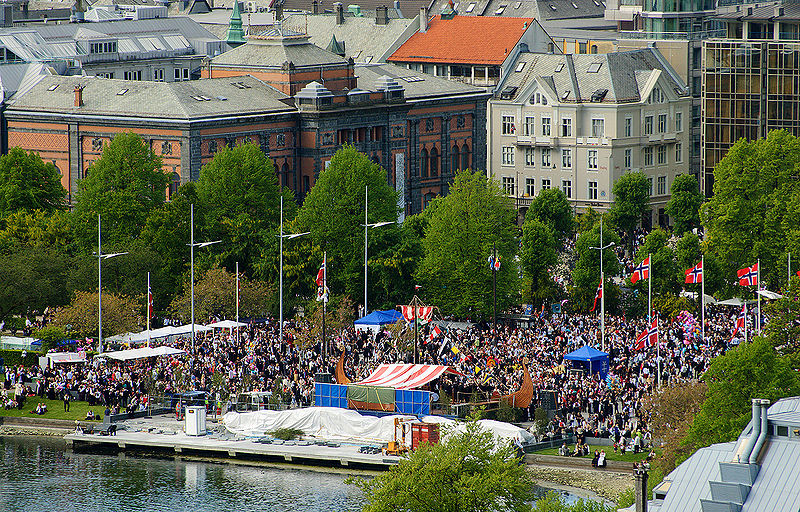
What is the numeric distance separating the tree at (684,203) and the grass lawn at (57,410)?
62829 millimetres

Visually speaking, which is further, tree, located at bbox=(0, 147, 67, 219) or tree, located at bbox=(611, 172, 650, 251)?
tree, located at bbox=(611, 172, 650, 251)

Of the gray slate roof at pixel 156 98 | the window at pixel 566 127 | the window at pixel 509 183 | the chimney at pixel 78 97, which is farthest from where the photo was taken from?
the window at pixel 509 183

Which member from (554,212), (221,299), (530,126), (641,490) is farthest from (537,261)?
(641,490)

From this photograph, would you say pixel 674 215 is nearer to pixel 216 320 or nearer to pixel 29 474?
pixel 216 320

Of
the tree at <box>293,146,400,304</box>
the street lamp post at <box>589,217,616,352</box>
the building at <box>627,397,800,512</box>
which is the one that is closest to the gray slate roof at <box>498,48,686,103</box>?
the tree at <box>293,146,400,304</box>

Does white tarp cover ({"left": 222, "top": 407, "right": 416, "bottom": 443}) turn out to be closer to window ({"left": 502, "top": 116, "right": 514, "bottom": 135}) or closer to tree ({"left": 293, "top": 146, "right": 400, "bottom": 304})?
tree ({"left": 293, "top": 146, "right": 400, "bottom": 304})

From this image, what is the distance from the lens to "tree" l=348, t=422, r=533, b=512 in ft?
252

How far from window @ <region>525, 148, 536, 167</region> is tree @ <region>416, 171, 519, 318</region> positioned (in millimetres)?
47876

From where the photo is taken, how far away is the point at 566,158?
191500 millimetres

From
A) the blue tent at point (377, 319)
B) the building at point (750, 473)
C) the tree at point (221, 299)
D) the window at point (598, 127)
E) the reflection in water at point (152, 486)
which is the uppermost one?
the window at point (598, 127)

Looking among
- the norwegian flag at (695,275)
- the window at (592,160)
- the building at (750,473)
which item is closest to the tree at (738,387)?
the building at (750,473)

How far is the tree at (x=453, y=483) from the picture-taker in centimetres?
7694

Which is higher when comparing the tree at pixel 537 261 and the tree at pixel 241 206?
the tree at pixel 241 206

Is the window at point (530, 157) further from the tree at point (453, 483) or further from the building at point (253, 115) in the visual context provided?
the tree at point (453, 483)
